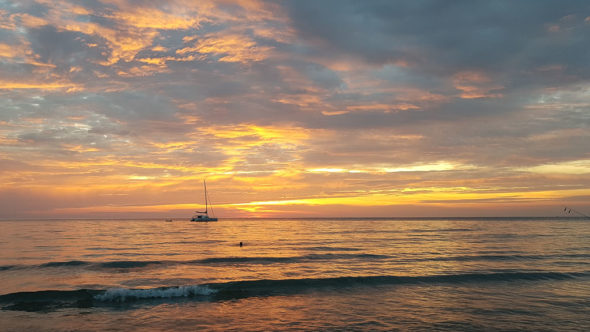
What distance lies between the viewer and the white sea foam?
24.1 m

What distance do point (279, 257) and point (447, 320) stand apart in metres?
27.6

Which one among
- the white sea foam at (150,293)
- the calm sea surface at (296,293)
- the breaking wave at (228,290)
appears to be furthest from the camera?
the white sea foam at (150,293)

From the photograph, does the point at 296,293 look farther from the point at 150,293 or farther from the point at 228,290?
the point at 150,293

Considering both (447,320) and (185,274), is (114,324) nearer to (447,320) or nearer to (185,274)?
(185,274)

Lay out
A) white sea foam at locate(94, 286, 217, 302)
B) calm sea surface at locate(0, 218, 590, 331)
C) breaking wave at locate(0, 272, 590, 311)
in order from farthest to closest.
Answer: white sea foam at locate(94, 286, 217, 302), breaking wave at locate(0, 272, 590, 311), calm sea surface at locate(0, 218, 590, 331)

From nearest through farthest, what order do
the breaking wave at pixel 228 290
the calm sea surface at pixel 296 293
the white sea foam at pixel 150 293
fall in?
the calm sea surface at pixel 296 293 < the breaking wave at pixel 228 290 < the white sea foam at pixel 150 293

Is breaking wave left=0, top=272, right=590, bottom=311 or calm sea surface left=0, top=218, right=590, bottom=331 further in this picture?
breaking wave left=0, top=272, right=590, bottom=311

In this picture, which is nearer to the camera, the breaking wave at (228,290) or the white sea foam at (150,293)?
the breaking wave at (228,290)

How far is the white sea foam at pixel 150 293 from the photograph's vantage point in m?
24.1

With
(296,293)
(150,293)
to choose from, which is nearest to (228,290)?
(296,293)

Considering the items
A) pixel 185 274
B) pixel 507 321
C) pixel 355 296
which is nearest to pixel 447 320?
pixel 507 321

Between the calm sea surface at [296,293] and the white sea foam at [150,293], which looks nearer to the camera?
the calm sea surface at [296,293]

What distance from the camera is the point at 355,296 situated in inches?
966

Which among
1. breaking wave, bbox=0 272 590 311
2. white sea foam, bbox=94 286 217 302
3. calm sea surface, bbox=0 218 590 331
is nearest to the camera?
calm sea surface, bbox=0 218 590 331
